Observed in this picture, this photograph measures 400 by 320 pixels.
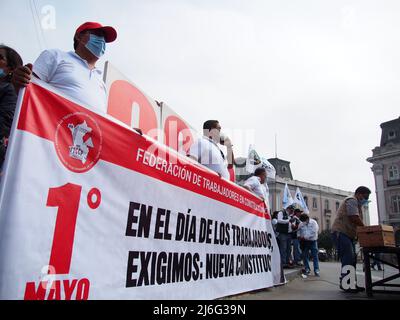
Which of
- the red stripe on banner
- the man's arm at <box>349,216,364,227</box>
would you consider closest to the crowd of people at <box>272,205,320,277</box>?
the man's arm at <box>349,216,364,227</box>

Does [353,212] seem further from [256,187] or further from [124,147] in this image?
[124,147]

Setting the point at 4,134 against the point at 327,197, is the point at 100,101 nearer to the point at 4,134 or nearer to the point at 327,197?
the point at 4,134

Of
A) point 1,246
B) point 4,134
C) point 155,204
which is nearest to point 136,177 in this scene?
point 155,204

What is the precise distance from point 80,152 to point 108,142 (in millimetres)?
280

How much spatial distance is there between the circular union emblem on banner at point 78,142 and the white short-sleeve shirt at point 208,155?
1.92 meters

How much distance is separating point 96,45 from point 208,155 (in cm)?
194

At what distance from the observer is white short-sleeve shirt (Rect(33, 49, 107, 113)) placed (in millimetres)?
2438

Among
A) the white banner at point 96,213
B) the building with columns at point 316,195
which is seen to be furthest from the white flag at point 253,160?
the building with columns at point 316,195

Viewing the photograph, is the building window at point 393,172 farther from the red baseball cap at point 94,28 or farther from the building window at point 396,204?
the red baseball cap at point 94,28

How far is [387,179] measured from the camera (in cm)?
4247

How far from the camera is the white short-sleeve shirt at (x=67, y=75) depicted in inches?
96.0

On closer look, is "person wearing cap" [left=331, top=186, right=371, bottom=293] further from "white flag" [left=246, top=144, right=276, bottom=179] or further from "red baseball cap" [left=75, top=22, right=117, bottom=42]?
"red baseball cap" [left=75, top=22, right=117, bottom=42]

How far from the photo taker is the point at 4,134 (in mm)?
2047
